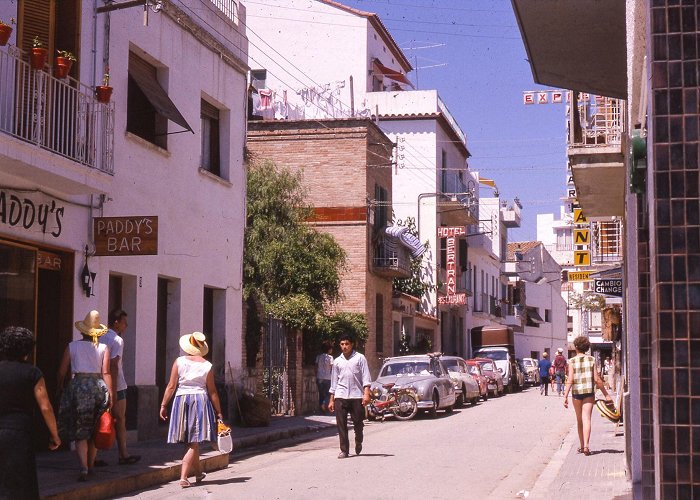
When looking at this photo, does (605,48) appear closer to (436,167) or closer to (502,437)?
(502,437)

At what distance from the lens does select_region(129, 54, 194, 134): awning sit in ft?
57.7

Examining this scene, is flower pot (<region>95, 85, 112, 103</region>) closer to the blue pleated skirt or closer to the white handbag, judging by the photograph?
the blue pleated skirt

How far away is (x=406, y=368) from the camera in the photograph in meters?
27.9

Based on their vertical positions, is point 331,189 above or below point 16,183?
above

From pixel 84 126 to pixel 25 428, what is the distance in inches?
290

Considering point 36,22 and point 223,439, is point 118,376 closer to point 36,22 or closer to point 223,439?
point 223,439

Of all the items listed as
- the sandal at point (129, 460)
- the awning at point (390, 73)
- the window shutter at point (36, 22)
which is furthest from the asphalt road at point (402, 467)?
the awning at point (390, 73)

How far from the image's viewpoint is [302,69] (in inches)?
1740

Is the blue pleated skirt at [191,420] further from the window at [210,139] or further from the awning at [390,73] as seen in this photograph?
the awning at [390,73]

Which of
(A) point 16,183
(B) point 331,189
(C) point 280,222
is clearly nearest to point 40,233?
(A) point 16,183

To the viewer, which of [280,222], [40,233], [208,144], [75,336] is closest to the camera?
[40,233]

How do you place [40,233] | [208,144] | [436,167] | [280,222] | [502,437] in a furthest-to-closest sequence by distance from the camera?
[436,167]
[280,222]
[208,144]
[502,437]
[40,233]

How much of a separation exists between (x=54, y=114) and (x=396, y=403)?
14585 mm

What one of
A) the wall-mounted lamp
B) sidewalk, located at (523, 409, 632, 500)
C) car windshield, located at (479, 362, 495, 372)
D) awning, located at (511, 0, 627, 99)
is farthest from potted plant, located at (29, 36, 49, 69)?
car windshield, located at (479, 362, 495, 372)
